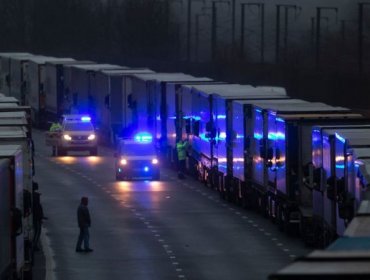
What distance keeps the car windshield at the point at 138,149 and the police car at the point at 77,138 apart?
10.1m

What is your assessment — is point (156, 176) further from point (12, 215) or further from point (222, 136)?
point (12, 215)

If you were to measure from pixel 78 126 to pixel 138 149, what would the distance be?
11401 mm

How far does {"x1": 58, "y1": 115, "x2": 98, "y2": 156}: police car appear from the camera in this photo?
62.4 m

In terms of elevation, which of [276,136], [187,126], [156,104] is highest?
[156,104]

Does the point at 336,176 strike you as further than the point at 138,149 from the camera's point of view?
No

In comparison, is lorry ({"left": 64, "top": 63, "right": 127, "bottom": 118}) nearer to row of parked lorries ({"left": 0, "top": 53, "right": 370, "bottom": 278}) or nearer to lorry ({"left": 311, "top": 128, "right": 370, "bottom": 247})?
row of parked lorries ({"left": 0, "top": 53, "right": 370, "bottom": 278})

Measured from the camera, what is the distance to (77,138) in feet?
205

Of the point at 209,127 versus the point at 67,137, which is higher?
the point at 209,127

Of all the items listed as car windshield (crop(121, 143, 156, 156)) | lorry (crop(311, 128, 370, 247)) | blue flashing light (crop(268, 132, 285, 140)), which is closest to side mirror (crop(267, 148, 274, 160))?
blue flashing light (crop(268, 132, 285, 140))

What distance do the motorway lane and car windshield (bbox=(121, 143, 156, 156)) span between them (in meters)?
1.00

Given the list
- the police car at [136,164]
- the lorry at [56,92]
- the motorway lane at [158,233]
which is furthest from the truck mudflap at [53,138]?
the police car at [136,164]

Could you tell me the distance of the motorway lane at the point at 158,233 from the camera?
3061 centimetres

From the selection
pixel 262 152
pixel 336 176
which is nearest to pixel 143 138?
pixel 262 152

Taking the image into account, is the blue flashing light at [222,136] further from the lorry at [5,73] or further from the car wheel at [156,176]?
the lorry at [5,73]
